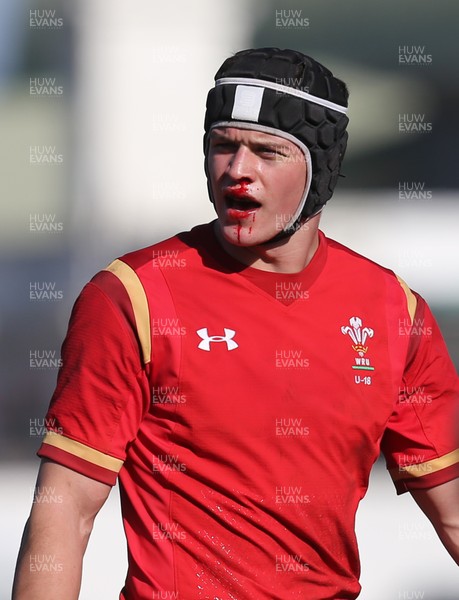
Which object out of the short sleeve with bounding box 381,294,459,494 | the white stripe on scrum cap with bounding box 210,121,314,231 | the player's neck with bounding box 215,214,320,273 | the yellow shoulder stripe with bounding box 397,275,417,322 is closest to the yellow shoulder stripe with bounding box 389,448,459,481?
the short sleeve with bounding box 381,294,459,494

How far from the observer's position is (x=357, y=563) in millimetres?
2348

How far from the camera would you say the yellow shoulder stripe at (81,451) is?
2.04m

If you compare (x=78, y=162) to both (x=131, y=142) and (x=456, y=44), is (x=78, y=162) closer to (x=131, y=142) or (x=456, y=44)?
(x=131, y=142)

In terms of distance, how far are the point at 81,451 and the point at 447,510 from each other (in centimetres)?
87

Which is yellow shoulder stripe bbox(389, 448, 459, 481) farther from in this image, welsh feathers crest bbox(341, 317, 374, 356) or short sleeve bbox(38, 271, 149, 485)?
short sleeve bbox(38, 271, 149, 485)

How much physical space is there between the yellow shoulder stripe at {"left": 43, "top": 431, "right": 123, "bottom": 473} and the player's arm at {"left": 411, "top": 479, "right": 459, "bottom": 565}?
777 millimetres

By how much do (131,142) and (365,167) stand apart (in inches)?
36.7

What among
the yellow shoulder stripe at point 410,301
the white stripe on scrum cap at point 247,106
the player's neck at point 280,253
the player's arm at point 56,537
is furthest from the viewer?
the yellow shoulder stripe at point 410,301

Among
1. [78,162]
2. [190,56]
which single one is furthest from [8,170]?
[190,56]

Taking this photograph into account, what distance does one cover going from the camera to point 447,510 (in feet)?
8.03

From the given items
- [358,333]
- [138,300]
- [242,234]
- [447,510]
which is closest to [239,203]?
[242,234]

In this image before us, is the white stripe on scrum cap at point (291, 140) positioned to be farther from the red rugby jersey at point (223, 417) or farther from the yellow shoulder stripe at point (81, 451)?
the yellow shoulder stripe at point (81, 451)

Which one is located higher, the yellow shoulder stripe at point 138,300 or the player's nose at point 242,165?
the player's nose at point 242,165

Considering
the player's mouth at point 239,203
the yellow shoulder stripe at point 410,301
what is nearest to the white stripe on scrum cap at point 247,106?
the player's mouth at point 239,203
